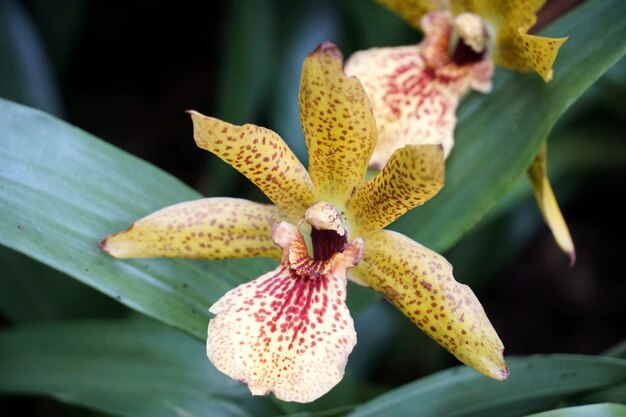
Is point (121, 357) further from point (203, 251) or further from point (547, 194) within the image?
point (547, 194)

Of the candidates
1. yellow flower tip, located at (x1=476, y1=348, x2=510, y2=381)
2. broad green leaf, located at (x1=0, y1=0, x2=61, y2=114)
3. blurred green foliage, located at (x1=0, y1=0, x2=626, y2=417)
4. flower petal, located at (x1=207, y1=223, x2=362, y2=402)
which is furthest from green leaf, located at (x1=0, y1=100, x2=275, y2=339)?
broad green leaf, located at (x1=0, y1=0, x2=61, y2=114)

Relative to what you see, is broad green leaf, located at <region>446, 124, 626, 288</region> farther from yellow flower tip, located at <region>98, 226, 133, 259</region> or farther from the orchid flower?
yellow flower tip, located at <region>98, 226, 133, 259</region>

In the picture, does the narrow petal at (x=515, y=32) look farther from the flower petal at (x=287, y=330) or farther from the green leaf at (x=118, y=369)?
the green leaf at (x=118, y=369)

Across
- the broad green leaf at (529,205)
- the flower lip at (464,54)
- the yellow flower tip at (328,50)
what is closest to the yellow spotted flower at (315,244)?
the yellow flower tip at (328,50)

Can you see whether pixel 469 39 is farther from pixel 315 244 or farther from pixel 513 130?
pixel 315 244

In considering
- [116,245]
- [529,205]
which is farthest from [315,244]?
[529,205]

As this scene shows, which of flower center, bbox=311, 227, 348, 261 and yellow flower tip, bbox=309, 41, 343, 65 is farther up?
yellow flower tip, bbox=309, 41, 343, 65
